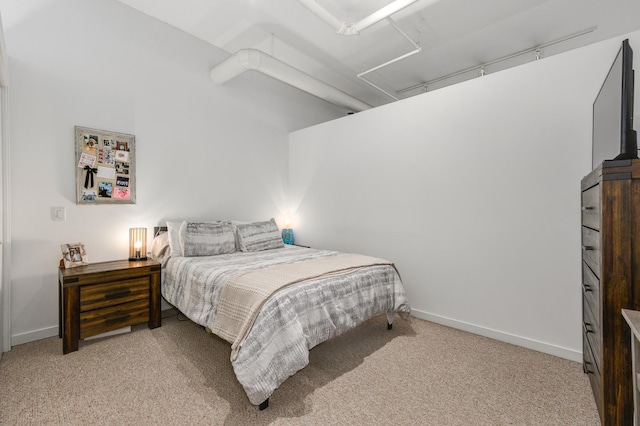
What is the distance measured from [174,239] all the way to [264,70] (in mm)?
2091

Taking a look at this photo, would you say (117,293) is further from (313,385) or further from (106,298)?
(313,385)

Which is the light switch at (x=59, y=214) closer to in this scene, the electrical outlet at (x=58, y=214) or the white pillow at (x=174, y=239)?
the electrical outlet at (x=58, y=214)

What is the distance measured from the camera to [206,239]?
313 cm

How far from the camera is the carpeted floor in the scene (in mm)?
1662

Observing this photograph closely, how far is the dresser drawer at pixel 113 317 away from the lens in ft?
7.89

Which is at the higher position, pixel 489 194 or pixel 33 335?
pixel 489 194

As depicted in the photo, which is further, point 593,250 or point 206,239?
point 206,239

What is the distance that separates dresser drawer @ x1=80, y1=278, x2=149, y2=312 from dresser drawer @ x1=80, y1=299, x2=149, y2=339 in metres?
0.04

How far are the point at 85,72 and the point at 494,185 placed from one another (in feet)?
12.8

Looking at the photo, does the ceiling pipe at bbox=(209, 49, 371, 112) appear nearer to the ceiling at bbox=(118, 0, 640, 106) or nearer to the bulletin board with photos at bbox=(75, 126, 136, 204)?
the ceiling at bbox=(118, 0, 640, 106)

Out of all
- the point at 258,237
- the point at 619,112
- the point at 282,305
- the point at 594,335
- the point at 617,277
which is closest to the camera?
the point at 617,277

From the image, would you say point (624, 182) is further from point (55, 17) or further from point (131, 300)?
point (55, 17)

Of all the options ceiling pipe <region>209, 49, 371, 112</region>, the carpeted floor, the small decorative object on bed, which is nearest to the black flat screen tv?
the carpeted floor

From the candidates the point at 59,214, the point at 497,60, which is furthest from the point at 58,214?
the point at 497,60
